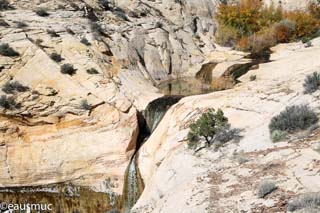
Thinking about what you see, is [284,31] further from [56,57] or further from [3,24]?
[3,24]

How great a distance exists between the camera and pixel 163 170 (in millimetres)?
15562

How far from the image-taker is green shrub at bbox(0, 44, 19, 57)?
2177 centimetres

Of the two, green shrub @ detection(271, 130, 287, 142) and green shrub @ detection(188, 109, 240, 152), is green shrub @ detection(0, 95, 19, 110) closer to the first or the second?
green shrub @ detection(188, 109, 240, 152)

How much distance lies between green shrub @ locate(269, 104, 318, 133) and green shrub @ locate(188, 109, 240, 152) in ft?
5.02

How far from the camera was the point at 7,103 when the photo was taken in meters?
19.8

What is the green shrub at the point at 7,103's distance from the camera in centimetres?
1969

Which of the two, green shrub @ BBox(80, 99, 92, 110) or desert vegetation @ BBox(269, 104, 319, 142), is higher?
desert vegetation @ BBox(269, 104, 319, 142)

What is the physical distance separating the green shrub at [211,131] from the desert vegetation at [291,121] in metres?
1.54

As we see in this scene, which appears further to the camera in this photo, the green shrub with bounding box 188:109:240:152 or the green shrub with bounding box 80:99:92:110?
the green shrub with bounding box 80:99:92:110

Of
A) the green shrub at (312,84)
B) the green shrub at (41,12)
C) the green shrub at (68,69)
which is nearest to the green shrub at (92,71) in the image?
the green shrub at (68,69)

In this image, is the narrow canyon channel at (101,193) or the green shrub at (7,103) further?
the green shrub at (7,103)

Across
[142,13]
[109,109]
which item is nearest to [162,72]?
[142,13]

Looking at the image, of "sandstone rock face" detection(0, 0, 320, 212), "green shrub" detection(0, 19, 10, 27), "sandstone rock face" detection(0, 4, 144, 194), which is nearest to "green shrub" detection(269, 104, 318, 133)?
"sandstone rock face" detection(0, 0, 320, 212)

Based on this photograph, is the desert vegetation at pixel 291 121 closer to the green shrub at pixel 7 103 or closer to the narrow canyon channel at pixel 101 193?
the narrow canyon channel at pixel 101 193
